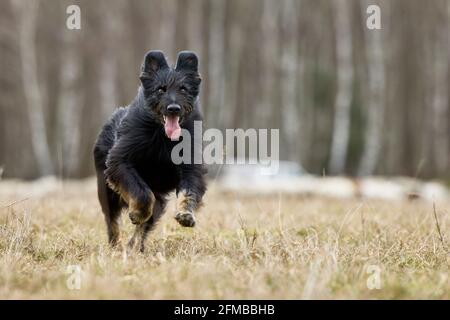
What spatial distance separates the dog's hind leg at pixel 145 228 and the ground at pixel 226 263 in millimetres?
101

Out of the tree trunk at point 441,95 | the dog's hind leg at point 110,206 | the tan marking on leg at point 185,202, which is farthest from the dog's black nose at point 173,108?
the tree trunk at point 441,95

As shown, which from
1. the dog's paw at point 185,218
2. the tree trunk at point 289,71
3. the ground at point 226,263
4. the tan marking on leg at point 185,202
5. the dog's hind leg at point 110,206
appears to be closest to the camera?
the ground at point 226,263

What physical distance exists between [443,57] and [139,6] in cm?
1223

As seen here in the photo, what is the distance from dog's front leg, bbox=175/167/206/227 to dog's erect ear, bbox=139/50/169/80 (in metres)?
0.88

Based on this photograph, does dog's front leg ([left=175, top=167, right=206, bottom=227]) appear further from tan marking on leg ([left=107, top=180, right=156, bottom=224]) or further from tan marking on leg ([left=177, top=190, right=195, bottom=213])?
tan marking on leg ([left=107, top=180, right=156, bottom=224])

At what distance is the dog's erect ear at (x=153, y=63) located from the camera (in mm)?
6023

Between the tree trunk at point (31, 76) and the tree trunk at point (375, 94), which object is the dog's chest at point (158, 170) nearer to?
the tree trunk at point (375, 94)

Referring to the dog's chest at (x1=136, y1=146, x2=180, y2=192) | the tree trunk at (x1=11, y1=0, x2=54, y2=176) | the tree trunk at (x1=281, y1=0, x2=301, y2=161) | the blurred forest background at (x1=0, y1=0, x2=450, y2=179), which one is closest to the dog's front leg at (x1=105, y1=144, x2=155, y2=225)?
the dog's chest at (x1=136, y1=146, x2=180, y2=192)

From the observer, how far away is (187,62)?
239 inches

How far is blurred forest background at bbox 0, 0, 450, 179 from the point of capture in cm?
2544

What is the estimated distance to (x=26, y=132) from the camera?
35625mm

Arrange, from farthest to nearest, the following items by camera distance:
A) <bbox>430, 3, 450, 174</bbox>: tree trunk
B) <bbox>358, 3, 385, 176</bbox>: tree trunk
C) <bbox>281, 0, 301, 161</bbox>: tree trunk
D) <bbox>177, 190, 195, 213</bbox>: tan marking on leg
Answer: <bbox>430, 3, 450, 174</bbox>: tree trunk
<bbox>281, 0, 301, 161</bbox>: tree trunk
<bbox>358, 3, 385, 176</bbox>: tree trunk
<bbox>177, 190, 195, 213</bbox>: tan marking on leg

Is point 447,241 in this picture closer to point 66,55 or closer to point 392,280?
point 392,280

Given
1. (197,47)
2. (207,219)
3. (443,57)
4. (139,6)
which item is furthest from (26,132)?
(207,219)
